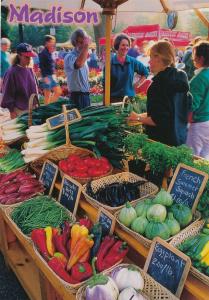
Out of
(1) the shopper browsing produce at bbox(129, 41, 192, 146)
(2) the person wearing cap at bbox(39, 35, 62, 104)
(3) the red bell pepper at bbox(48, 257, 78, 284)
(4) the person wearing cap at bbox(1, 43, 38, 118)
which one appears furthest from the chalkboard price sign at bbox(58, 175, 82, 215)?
(2) the person wearing cap at bbox(39, 35, 62, 104)

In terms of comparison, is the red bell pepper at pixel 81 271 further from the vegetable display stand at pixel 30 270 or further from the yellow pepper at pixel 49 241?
the yellow pepper at pixel 49 241

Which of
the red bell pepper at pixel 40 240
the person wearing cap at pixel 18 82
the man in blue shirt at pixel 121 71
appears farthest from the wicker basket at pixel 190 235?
the person wearing cap at pixel 18 82

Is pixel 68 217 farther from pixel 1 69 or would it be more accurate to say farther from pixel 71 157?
pixel 1 69

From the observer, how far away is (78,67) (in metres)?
5.14

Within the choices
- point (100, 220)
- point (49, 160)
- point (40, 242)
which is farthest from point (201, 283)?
point (49, 160)

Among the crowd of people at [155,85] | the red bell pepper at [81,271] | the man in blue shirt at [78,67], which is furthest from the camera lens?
the man in blue shirt at [78,67]

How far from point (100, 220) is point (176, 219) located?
1.64 ft

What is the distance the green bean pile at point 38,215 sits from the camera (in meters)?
2.26

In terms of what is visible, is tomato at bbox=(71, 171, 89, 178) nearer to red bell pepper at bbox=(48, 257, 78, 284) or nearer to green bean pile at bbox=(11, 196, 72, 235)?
green bean pile at bbox=(11, 196, 72, 235)

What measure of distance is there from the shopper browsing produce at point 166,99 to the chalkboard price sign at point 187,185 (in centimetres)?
112

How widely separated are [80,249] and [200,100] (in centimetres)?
276

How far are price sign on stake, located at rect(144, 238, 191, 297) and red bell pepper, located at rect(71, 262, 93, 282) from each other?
316mm

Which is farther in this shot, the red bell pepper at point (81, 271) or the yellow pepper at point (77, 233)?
the yellow pepper at point (77, 233)

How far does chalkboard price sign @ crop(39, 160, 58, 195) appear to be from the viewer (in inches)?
106
